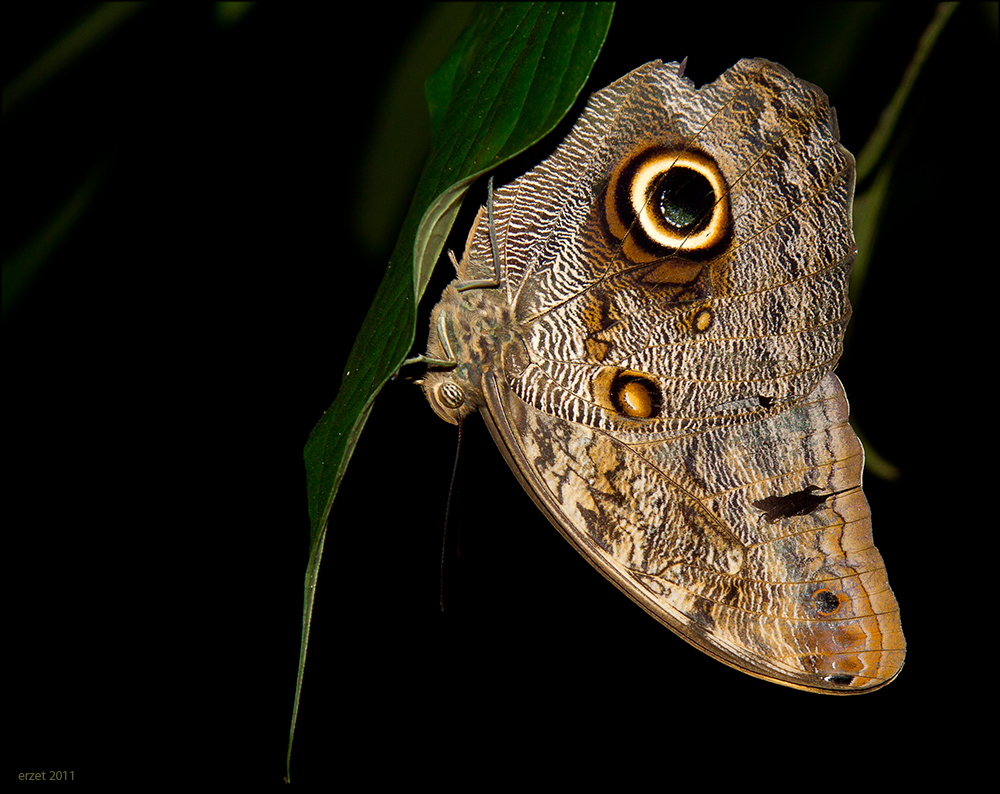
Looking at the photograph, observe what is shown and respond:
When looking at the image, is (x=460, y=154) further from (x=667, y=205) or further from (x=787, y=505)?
(x=787, y=505)

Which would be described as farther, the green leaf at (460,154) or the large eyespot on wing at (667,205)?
the large eyespot on wing at (667,205)

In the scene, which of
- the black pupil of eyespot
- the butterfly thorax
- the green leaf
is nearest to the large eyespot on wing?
the black pupil of eyespot

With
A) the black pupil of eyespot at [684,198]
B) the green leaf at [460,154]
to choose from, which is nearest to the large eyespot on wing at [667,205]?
the black pupil of eyespot at [684,198]

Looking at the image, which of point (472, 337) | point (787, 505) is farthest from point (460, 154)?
point (787, 505)

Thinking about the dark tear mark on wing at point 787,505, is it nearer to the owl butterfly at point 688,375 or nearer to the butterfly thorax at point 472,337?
the owl butterfly at point 688,375

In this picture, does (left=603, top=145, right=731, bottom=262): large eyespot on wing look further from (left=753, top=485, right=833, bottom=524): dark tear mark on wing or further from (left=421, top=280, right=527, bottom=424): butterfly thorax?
(left=753, top=485, right=833, bottom=524): dark tear mark on wing
